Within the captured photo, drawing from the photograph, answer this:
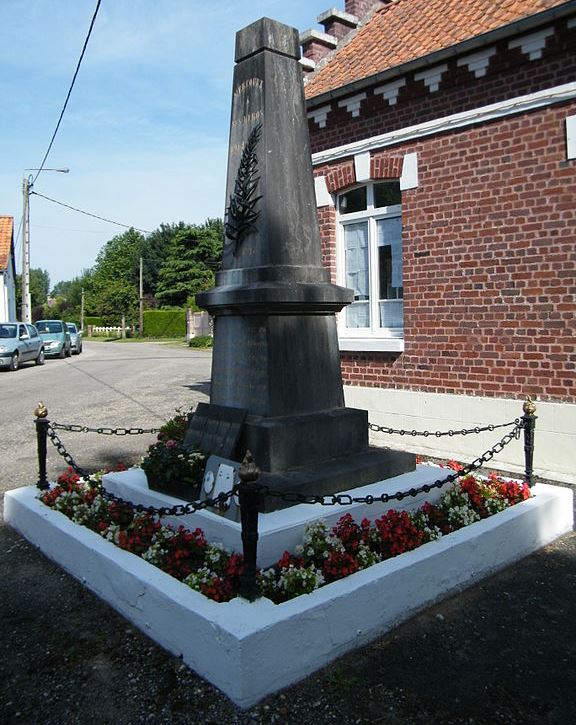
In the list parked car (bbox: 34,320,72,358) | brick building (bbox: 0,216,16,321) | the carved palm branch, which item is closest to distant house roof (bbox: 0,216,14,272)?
brick building (bbox: 0,216,16,321)

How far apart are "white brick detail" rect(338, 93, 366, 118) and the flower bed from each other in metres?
5.60

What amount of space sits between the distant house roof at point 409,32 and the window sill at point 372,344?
3450 mm

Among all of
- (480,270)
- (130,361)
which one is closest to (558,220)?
(480,270)

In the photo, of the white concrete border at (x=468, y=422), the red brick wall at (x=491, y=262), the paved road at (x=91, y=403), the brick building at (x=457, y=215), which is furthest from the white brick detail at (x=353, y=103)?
the paved road at (x=91, y=403)

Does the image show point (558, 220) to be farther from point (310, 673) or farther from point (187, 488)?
point (310, 673)

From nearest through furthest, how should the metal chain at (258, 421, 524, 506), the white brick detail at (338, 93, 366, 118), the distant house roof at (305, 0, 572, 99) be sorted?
1. the metal chain at (258, 421, 524, 506)
2. the distant house roof at (305, 0, 572, 99)
3. the white brick detail at (338, 93, 366, 118)

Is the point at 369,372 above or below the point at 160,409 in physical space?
above

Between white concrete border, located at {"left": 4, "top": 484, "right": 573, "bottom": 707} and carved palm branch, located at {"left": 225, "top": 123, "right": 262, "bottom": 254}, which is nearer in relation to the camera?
white concrete border, located at {"left": 4, "top": 484, "right": 573, "bottom": 707}

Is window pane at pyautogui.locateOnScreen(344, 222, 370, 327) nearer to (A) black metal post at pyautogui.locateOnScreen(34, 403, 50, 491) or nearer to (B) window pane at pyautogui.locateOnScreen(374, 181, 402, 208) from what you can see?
(B) window pane at pyautogui.locateOnScreen(374, 181, 402, 208)

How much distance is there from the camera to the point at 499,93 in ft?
23.8

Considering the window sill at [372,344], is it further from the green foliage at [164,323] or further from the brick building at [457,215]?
the green foliage at [164,323]

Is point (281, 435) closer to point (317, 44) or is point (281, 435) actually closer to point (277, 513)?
point (277, 513)

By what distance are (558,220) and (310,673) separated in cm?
550

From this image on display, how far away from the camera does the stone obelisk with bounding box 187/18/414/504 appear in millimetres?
4715
